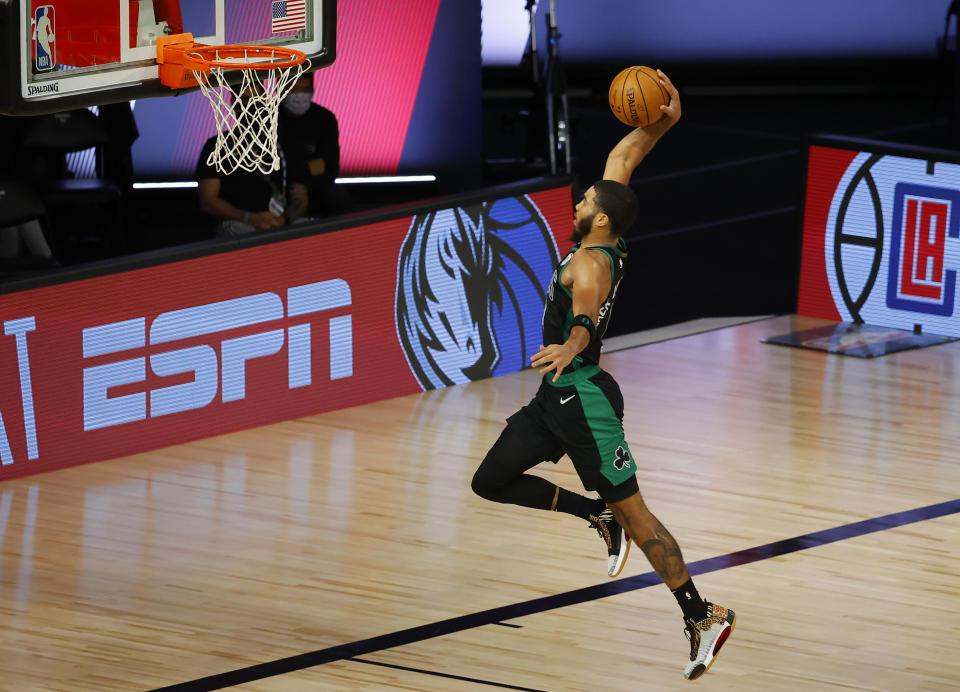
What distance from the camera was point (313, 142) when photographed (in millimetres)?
10664

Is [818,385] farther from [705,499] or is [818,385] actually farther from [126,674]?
[126,674]

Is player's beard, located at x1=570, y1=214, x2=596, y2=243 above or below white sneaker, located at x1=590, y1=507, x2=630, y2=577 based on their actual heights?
above

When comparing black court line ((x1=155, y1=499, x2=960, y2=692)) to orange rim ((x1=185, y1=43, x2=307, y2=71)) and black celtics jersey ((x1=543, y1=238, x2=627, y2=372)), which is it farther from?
orange rim ((x1=185, y1=43, x2=307, y2=71))

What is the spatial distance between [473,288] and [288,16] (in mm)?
2650

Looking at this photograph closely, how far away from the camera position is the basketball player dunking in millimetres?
5781

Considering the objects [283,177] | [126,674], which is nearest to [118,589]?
[126,674]

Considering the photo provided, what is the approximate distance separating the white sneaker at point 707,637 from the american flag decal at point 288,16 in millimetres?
3788

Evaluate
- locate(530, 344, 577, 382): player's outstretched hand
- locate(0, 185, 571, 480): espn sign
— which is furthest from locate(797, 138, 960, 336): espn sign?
locate(530, 344, 577, 382): player's outstretched hand

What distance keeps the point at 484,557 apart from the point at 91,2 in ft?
10.1

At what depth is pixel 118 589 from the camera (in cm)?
688

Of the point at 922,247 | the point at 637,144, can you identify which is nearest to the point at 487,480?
the point at 637,144

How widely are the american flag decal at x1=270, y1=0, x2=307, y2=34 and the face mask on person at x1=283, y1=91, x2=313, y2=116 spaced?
2235 mm

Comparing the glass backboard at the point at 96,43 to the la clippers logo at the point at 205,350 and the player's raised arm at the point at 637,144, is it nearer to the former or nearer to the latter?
the la clippers logo at the point at 205,350

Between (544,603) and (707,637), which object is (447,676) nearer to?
(544,603)
